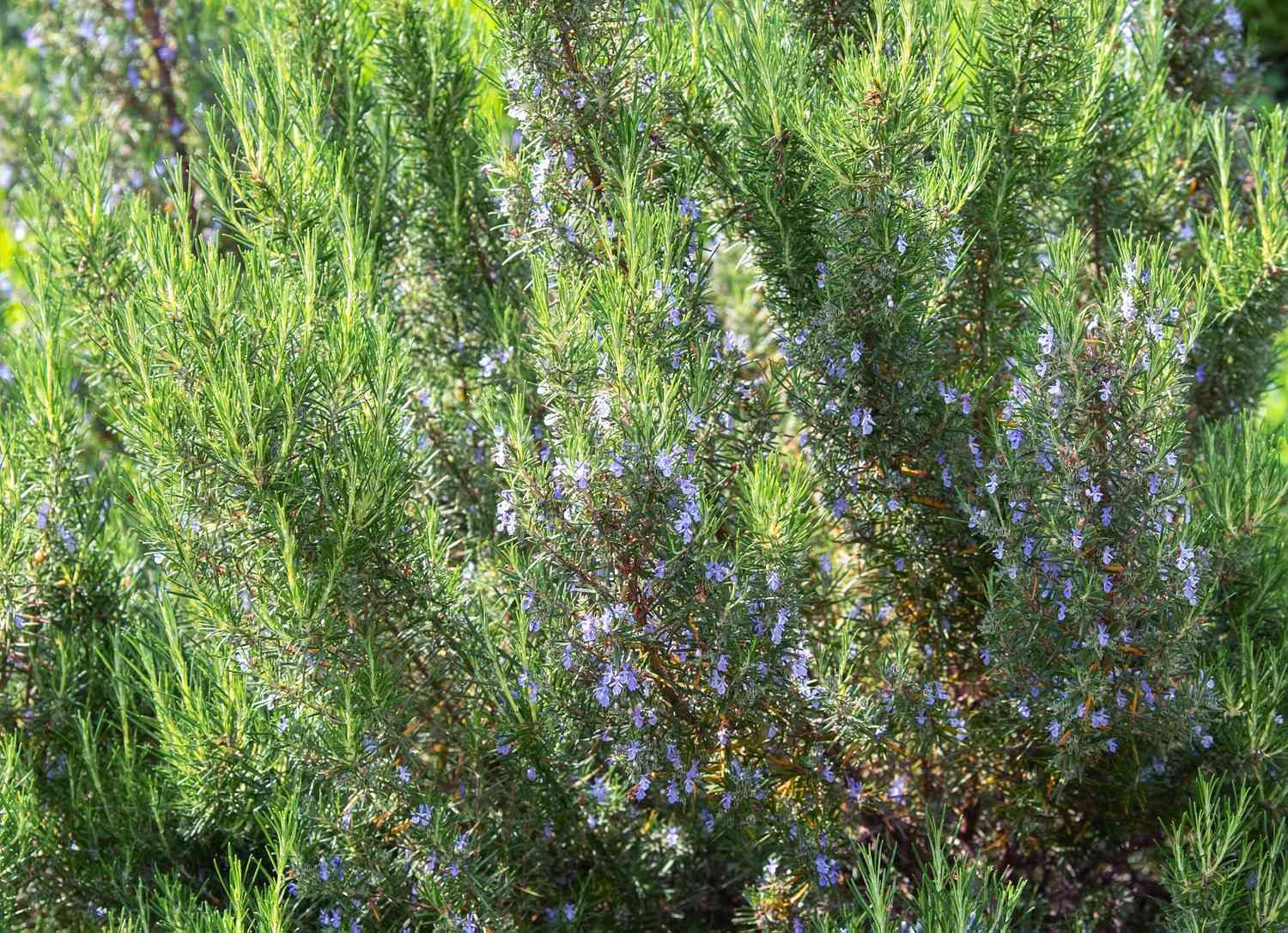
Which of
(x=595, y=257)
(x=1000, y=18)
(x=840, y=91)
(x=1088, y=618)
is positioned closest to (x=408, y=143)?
(x=595, y=257)

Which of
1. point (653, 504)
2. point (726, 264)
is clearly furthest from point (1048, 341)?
point (726, 264)

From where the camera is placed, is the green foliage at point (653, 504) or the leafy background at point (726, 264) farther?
the leafy background at point (726, 264)

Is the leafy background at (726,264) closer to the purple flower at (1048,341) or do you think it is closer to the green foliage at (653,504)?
the green foliage at (653,504)

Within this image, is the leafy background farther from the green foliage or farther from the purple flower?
the purple flower

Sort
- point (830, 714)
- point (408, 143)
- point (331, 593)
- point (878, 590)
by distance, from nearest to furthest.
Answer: point (331, 593) < point (830, 714) < point (878, 590) < point (408, 143)

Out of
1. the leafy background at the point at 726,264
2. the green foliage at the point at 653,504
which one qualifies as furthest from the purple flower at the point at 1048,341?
the leafy background at the point at 726,264

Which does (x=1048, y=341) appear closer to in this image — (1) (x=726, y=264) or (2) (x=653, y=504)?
(2) (x=653, y=504)

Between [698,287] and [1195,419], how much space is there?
1.30 metres

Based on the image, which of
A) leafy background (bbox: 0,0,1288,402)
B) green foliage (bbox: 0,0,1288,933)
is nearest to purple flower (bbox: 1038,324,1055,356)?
green foliage (bbox: 0,0,1288,933)

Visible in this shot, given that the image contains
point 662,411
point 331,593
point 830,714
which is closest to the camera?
point 662,411

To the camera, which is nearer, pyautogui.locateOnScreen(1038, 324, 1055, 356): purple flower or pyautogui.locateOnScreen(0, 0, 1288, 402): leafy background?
pyautogui.locateOnScreen(1038, 324, 1055, 356): purple flower

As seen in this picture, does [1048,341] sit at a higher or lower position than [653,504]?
higher

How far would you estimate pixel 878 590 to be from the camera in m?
2.36

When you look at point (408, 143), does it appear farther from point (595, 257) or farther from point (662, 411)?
point (662, 411)
